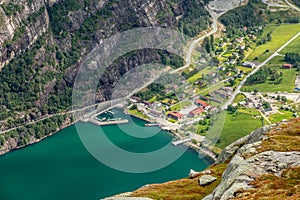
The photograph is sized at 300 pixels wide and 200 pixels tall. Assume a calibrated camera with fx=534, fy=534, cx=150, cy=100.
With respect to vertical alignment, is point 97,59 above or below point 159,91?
above

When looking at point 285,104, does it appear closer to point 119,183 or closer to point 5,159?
point 119,183

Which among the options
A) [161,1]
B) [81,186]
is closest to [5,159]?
[81,186]

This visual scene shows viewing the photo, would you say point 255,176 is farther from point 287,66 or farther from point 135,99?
point 287,66

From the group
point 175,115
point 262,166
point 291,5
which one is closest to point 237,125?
point 175,115

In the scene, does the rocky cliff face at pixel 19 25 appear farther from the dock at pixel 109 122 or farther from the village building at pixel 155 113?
the village building at pixel 155 113

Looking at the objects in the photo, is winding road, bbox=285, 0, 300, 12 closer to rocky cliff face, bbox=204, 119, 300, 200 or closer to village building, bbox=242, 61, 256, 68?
village building, bbox=242, 61, 256, 68
